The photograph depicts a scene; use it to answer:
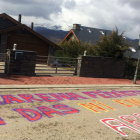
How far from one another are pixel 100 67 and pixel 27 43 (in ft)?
32.2

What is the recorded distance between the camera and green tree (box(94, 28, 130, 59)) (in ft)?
54.3

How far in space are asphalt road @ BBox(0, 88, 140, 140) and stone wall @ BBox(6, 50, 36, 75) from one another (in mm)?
3428

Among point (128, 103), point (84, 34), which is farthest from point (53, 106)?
point (84, 34)

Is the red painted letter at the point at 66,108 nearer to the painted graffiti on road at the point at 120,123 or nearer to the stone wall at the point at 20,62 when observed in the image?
the painted graffiti on road at the point at 120,123

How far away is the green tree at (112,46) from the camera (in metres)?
16.6

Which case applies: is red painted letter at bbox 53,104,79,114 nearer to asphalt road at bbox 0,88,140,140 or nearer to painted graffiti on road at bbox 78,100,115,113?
asphalt road at bbox 0,88,140,140

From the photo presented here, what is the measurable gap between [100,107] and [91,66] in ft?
26.1

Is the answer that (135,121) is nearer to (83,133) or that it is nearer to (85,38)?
(83,133)

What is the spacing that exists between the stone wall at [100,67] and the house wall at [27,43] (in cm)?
891

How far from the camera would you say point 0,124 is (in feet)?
17.5

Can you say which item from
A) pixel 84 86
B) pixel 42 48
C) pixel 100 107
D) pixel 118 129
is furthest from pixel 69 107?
pixel 42 48

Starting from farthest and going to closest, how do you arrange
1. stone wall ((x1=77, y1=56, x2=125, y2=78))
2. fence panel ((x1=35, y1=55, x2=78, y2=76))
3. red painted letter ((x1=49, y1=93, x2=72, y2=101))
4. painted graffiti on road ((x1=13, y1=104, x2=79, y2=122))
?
stone wall ((x1=77, y1=56, x2=125, y2=78))
fence panel ((x1=35, y1=55, x2=78, y2=76))
red painted letter ((x1=49, y1=93, x2=72, y2=101))
painted graffiti on road ((x1=13, y1=104, x2=79, y2=122))

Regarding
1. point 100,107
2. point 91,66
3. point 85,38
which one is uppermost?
point 85,38

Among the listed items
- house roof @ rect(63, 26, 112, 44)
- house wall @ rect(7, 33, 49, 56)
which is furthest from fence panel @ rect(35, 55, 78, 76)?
house roof @ rect(63, 26, 112, 44)
